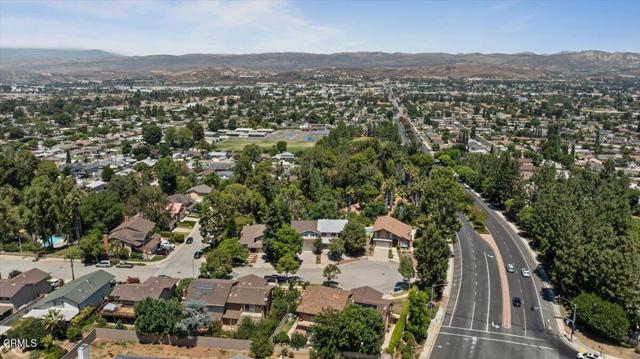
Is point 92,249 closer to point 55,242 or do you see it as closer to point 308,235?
point 55,242

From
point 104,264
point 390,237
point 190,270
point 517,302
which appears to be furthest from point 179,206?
point 517,302

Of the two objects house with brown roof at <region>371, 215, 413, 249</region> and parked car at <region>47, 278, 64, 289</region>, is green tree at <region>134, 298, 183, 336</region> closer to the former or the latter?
parked car at <region>47, 278, 64, 289</region>

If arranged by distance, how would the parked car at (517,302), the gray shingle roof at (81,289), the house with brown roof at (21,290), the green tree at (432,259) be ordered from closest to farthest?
the gray shingle roof at (81,289)
the house with brown roof at (21,290)
the parked car at (517,302)
the green tree at (432,259)

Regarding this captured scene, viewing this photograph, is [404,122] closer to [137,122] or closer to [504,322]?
[137,122]

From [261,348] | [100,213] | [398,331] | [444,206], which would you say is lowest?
[261,348]

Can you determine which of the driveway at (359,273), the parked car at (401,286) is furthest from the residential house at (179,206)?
the parked car at (401,286)

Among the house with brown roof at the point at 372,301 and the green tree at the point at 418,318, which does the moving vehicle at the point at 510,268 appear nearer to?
the house with brown roof at the point at 372,301
